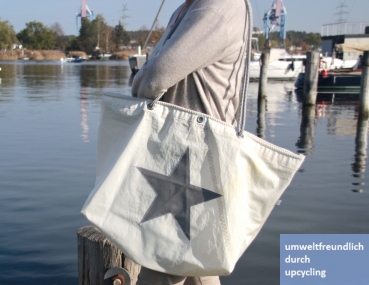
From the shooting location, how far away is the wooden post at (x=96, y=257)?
2.66 metres

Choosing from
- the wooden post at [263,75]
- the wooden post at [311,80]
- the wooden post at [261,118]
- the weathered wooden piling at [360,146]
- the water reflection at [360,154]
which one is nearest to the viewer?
the water reflection at [360,154]

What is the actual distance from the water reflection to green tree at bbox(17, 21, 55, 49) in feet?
417

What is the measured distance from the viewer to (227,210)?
1804 millimetres

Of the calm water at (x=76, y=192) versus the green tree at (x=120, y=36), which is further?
the green tree at (x=120, y=36)

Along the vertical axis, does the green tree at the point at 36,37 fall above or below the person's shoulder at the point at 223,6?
above

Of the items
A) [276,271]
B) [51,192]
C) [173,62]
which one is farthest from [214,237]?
[51,192]

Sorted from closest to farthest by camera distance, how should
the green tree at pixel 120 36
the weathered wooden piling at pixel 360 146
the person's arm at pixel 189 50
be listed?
the person's arm at pixel 189 50 → the weathered wooden piling at pixel 360 146 → the green tree at pixel 120 36

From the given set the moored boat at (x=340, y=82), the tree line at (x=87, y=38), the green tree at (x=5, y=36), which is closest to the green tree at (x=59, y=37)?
the tree line at (x=87, y=38)

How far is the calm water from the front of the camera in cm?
439

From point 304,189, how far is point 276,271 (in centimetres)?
254

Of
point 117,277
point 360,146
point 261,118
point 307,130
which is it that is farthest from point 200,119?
point 261,118

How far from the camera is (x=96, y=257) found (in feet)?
8.84

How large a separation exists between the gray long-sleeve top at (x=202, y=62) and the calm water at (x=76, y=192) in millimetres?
2600

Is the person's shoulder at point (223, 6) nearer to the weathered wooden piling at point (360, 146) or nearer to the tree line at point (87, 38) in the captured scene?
the weathered wooden piling at point (360, 146)
